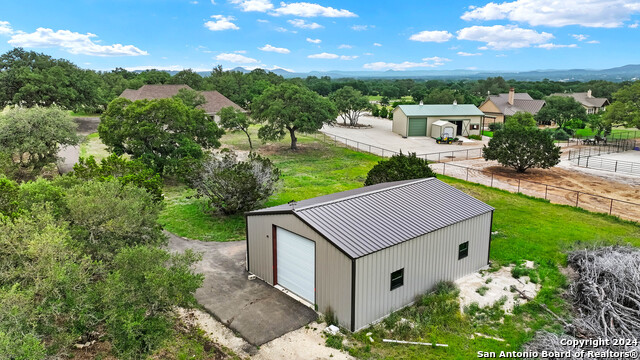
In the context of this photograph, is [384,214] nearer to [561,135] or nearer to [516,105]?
Answer: [561,135]

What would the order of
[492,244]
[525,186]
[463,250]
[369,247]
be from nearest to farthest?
[369,247]
[463,250]
[492,244]
[525,186]

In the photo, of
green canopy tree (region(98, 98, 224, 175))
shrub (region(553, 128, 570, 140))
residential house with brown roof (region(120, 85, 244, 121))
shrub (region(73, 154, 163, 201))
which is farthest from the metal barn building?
residential house with brown roof (region(120, 85, 244, 121))

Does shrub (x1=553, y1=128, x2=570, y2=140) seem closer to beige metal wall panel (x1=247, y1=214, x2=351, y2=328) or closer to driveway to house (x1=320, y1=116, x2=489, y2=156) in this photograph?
driveway to house (x1=320, y1=116, x2=489, y2=156)

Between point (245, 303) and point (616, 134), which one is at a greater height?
point (616, 134)

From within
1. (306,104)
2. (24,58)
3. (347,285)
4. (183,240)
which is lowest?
(183,240)

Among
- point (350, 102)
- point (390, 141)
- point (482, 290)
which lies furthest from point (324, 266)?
point (350, 102)

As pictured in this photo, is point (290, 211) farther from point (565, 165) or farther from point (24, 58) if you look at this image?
point (24, 58)

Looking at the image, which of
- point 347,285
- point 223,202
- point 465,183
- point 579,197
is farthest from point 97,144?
point 579,197
